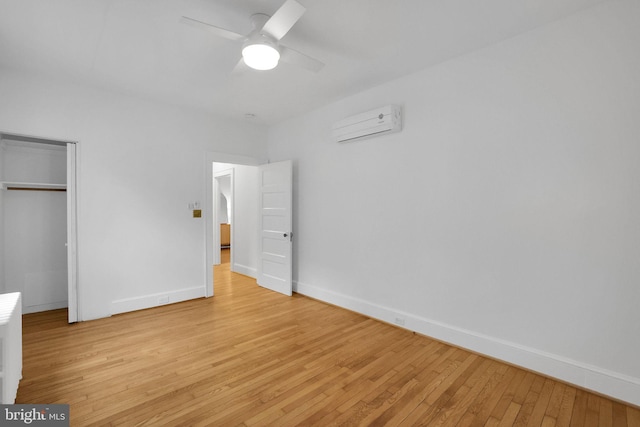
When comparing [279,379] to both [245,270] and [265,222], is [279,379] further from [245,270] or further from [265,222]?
[245,270]

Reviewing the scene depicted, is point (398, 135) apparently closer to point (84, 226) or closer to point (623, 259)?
point (623, 259)

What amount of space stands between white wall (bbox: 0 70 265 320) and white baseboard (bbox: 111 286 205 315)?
0.01 meters

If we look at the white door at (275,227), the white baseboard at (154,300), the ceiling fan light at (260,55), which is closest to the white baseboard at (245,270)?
the white door at (275,227)

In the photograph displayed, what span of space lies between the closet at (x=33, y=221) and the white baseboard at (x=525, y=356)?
4.10 meters

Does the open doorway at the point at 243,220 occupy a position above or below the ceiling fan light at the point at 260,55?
below

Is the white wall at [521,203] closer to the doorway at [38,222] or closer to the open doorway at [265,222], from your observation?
the open doorway at [265,222]

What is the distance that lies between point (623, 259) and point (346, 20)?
2.68 m

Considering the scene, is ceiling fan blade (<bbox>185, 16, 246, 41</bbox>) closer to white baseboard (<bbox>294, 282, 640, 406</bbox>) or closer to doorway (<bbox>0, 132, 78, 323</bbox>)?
doorway (<bbox>0, 132, 78, 323</bbox>)

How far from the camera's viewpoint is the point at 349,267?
3.92m

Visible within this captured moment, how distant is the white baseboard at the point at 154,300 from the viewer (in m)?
3.69

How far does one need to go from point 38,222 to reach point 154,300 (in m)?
1.75

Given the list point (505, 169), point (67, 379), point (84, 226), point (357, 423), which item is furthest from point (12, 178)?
point (505, 169)

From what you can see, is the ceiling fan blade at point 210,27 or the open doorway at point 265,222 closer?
the ceiling fan blade at point 210,27

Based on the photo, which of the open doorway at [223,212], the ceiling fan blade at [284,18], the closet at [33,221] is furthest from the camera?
the open doorway at [223,212]
